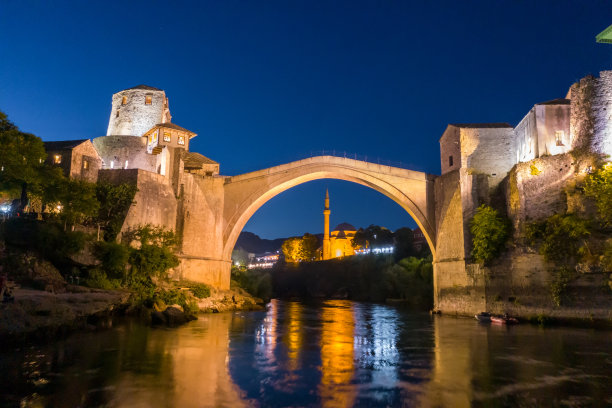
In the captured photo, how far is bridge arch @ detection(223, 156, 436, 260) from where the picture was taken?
24906 mm

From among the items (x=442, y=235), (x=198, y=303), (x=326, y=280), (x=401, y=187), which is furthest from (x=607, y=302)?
(x=326, y=280)

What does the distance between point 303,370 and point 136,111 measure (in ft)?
91.9

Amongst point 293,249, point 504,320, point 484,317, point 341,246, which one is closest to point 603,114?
point 504,320

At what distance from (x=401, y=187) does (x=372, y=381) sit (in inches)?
727

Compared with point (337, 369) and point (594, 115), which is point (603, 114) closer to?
point (594, 115)

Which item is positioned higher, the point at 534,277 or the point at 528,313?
the point at 534,277

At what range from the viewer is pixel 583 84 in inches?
716

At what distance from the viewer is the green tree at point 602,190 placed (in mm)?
15609

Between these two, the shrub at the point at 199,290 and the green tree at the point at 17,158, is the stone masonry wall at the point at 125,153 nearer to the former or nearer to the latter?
the green tree at the point at 17,158

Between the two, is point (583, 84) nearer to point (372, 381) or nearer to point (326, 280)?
point (372, 381)

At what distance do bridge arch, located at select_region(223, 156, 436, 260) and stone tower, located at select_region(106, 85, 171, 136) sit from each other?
34.7ft

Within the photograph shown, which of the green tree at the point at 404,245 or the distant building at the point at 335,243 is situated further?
the distant building at the point at 335,243

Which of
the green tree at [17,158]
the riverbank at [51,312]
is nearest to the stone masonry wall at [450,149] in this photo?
the riverbank at [51,312]

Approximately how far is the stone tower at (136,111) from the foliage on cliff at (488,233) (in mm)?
24075
